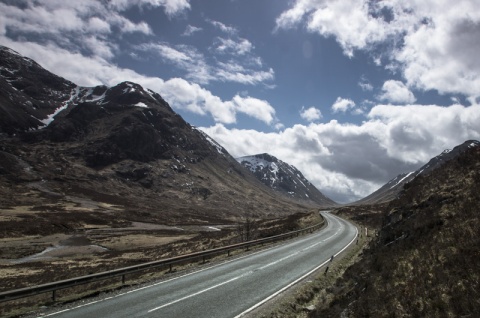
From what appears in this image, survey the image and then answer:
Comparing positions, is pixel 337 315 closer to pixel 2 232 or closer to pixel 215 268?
pixel 215 268

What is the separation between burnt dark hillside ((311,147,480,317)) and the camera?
8.83 m

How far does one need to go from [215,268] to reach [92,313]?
10.5 metres

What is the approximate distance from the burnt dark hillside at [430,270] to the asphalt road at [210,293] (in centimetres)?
329

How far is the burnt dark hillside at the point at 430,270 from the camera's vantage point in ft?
29.0

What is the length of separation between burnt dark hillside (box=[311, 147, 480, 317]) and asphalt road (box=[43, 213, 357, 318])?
3.29 meters

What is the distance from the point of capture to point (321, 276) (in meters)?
19.4

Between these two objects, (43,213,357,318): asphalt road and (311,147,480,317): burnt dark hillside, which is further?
(43,213,357,318): asphalt road

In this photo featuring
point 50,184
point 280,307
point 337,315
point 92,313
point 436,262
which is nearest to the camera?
point 337,315

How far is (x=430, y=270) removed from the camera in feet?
36.3

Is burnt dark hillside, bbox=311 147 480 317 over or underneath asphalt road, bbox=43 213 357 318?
over

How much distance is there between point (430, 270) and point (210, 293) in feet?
29.3

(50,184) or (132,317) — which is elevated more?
(50,184)

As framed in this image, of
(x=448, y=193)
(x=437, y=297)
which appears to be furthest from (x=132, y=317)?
(x=448, y=193)

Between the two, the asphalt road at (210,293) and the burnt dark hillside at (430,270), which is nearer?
the burnt dark hillside at (430,270)
